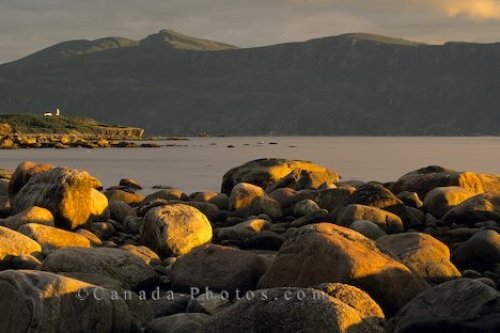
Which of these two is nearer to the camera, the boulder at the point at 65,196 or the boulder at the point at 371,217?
the boulder at the point at 371,217

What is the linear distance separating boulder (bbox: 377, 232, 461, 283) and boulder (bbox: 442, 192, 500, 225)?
6292 mm

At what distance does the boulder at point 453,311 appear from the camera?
723 centimetres

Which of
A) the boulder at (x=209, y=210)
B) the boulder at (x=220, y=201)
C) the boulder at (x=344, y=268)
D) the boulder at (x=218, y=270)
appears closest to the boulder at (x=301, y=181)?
the boulder at (x=220, y=201)

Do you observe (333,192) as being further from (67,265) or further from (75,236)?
(67,265)

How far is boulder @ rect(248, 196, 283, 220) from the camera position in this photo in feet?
66.5

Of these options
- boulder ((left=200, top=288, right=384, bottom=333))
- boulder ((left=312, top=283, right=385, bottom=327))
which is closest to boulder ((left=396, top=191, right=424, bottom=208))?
boulder ((left=312, top=283, right=385, bottom=327))

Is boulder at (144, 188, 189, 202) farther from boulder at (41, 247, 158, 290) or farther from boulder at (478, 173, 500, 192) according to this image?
boulder at (41, 247, 158, 290)

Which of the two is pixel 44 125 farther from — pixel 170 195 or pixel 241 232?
pixel 241 232

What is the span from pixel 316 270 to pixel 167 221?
571 centimetres

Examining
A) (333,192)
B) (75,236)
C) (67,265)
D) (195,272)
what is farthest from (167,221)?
(333,192)

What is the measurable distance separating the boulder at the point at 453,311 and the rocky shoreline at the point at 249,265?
15 mm

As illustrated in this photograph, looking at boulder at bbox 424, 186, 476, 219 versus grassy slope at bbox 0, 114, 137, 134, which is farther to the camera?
grassy slope at bbox 0, 114, 137, 134

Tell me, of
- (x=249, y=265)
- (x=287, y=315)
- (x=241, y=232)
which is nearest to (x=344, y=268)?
(x=249, y=265)

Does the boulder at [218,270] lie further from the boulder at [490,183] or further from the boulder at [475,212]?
the boulder at [490,183]
